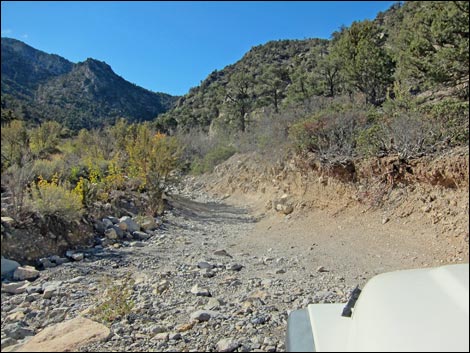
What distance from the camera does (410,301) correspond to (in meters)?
1.25

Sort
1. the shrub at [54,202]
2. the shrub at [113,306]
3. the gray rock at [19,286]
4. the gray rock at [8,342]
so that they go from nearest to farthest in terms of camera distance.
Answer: the gray rock at [8,342], the shrub at [113,306], the gray rock at [19,286], the shrub at [54,202]

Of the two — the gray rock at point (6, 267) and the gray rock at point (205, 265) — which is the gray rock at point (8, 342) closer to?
the gray rock at point (6, 267)

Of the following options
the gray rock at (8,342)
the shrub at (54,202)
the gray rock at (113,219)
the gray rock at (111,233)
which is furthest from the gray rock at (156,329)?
the gray rock at (113,219)

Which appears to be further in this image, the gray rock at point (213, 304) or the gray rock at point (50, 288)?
the gray rock at point (50, 288)

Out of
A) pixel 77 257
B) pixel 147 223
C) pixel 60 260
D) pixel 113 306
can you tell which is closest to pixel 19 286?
pixel 113 306

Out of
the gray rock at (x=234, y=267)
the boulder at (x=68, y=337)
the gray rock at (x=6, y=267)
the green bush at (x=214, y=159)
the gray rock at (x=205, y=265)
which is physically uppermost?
the green bush at (x=214, y=159)

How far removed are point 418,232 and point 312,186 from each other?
4.68 metres

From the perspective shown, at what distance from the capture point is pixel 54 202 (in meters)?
5.49

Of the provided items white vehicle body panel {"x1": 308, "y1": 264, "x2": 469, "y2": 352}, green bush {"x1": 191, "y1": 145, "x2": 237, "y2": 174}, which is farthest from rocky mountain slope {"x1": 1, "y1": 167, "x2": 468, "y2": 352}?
green bush {"x1": 191, "y1": 145, "x2": 237, "y2": 174}

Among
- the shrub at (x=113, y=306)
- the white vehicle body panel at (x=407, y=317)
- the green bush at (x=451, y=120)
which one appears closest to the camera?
the white vehicle body panel at (x=407, y=317)

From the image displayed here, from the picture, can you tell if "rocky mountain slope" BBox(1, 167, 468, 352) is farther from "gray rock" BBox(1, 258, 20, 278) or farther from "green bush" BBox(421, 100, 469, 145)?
"green bush" BBox(421, 100, 469, 145)

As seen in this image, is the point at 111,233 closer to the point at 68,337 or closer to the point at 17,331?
the point at 17,331

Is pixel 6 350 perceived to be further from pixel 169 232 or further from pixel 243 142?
pixel 243 142

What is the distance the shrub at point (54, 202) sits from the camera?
17.4 ft
